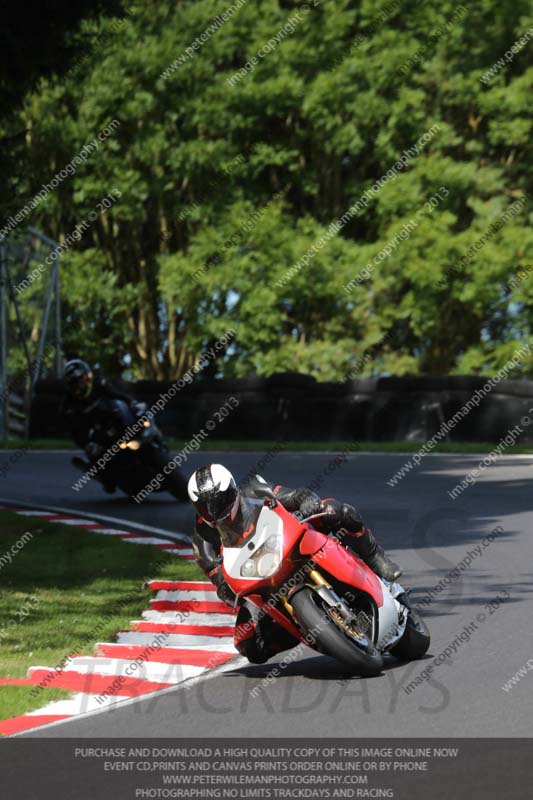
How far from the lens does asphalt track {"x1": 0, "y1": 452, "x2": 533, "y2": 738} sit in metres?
6.59

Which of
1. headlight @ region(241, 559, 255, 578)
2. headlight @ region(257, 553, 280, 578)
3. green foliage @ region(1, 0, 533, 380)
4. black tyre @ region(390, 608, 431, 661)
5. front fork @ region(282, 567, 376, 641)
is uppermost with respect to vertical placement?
headlight @ region(257, 553, 280, 578)

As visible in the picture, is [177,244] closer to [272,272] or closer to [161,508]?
[272,272]

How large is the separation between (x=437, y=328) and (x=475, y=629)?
26.1 metres

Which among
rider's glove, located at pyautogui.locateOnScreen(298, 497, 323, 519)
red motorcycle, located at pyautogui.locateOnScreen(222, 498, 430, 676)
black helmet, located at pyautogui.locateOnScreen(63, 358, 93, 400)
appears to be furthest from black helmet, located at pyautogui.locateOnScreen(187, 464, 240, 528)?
black helmet, located at pyautogui.locateOnScreen(63, 358, 93, 400)

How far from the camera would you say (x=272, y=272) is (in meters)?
33.3

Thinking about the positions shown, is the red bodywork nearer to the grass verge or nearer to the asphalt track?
the asphalt track

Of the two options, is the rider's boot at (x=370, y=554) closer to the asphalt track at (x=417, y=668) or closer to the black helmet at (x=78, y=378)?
the asphalt track at (x=417, y=668)

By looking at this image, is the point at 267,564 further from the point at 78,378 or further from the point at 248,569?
the point at 78,378
